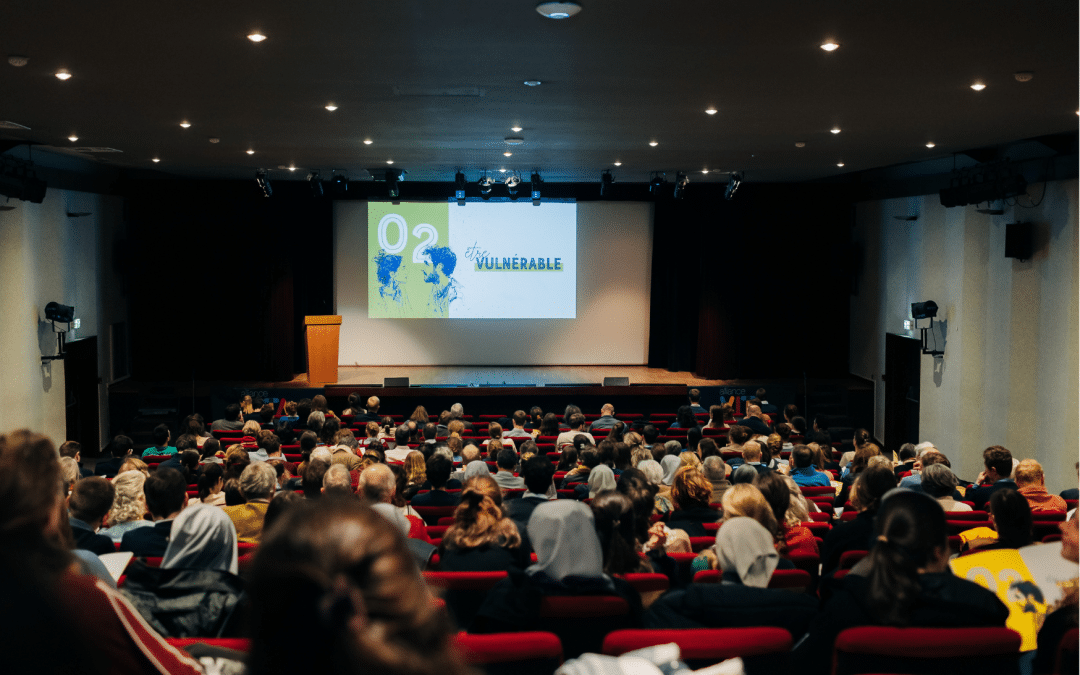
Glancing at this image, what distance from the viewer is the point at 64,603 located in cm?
124

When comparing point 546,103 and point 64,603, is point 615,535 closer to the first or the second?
point 64,603

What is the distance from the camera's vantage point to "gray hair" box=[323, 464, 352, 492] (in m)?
5.19

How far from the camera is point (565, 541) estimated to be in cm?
321

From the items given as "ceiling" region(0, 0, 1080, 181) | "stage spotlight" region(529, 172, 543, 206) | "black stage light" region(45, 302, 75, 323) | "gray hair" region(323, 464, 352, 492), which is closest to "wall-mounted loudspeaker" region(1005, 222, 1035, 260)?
"ceiling" region(0, 0, 1080, 181)

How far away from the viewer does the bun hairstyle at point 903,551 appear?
2.62m

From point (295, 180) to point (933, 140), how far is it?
11343 mm

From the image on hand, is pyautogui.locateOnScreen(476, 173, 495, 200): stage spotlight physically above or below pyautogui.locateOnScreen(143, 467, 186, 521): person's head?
above

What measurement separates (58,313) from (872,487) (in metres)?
11.7

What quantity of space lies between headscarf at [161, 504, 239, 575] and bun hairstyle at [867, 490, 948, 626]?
1975 mm

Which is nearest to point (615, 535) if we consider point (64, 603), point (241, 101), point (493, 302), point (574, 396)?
point (64, 603)

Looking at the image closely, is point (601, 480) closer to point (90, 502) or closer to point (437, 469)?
point (437, 469)

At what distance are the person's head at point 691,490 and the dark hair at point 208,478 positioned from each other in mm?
2778

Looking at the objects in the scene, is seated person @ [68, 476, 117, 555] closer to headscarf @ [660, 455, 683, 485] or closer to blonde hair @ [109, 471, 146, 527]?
blonde hair @ [109, 471, 146, 527]

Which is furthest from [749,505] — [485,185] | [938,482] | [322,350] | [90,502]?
[322,350]
